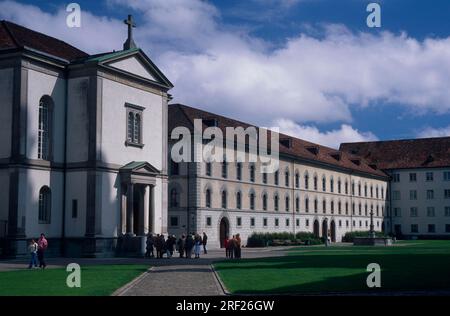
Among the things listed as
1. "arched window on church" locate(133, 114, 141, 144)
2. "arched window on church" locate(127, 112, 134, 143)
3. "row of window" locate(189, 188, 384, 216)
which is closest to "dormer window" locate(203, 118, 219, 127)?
"row of window" locate(189, 188, 384, 216)

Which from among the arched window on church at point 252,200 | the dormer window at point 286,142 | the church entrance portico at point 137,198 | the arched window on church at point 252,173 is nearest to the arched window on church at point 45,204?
the church entrance portico at point 137,198

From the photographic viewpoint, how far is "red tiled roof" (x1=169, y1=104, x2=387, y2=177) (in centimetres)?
5928

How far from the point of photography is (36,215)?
37.2m

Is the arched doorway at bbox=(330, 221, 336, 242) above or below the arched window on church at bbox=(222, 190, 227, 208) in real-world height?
below

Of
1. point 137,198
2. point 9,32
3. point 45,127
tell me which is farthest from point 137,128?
point 9,32

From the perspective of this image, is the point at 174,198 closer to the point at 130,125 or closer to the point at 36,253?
the point at 130,125

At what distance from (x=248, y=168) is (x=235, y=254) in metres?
27.8

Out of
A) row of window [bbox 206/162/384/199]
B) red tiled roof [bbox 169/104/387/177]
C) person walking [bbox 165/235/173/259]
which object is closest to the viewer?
person walking [bbox 165/235/173/259]

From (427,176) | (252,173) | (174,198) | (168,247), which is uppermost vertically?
(427,176)

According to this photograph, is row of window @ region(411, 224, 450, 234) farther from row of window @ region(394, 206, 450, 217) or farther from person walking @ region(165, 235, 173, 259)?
person walking @ region(165, 235, 173, 259)

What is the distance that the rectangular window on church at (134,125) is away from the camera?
42.1 meters

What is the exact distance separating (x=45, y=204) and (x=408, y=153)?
254 ft

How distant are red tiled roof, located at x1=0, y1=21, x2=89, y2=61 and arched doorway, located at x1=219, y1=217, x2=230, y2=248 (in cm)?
2281

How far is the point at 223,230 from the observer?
199ft
